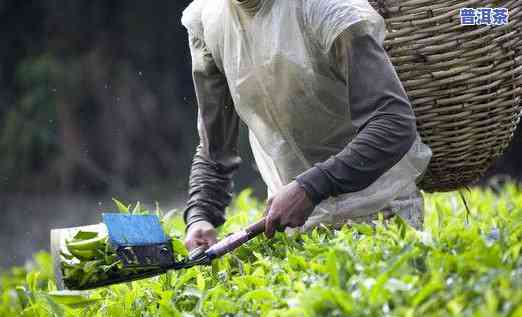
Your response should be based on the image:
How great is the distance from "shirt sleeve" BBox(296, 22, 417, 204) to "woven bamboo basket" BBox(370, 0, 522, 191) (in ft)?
0.88

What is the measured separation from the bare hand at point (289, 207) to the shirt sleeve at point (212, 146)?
30.1 inches

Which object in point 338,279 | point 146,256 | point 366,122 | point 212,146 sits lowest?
point 338,279

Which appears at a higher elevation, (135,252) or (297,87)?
(297,87)

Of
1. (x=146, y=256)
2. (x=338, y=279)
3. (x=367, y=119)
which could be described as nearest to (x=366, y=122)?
(x=367, y=119)

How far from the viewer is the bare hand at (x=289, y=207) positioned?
379 centimetres

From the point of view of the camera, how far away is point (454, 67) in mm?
4047

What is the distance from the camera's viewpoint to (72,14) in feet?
40.5

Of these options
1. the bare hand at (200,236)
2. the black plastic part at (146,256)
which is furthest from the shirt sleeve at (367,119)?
the bare hand at (200,236)

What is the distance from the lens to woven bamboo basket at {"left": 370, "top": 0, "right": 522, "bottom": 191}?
402 centimetres

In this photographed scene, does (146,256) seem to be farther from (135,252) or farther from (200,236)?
(200,236)

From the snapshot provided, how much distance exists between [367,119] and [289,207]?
0.41 metres

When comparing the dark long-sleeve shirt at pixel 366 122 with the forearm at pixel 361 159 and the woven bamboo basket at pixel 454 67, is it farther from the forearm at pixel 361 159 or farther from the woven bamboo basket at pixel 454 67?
the woven bamboo basket at pixel 454 67

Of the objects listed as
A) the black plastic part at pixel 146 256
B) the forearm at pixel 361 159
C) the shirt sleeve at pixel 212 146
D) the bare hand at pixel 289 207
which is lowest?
the black plastic part at pixel 146 256

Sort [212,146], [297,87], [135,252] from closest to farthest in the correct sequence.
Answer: [135,252]
[297,87]
[212,146]
